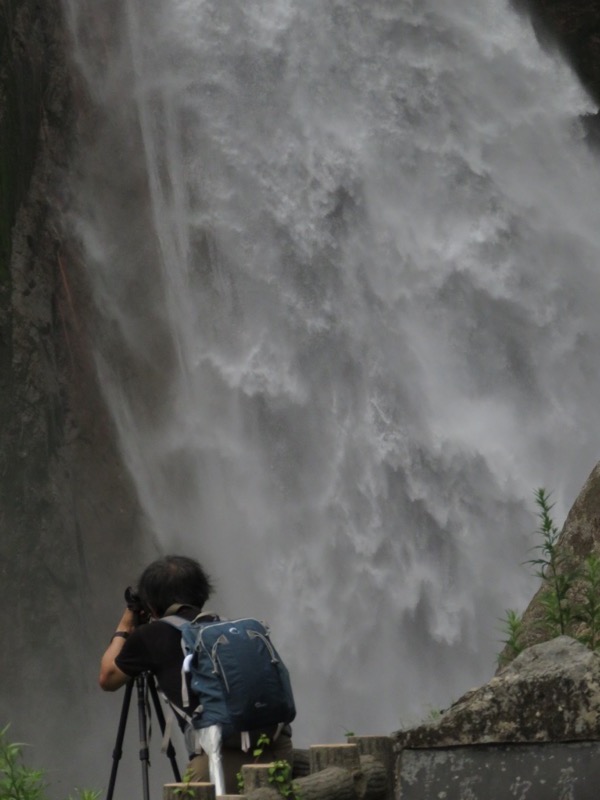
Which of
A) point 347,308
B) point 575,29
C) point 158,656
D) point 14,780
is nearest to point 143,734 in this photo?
point 158,656

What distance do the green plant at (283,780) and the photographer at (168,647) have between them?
0.36 metres

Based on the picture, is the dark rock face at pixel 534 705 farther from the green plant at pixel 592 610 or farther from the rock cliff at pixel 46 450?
the rock cliff at pixel 46 450

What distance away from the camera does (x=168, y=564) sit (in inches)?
156

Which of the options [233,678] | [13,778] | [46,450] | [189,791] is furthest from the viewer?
[46,450]

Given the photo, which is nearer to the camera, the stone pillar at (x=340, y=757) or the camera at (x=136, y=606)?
the stone pillar at (x=340, y=757)

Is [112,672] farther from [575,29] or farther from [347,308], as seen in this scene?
[575,29]

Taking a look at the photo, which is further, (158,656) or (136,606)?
(136,606)

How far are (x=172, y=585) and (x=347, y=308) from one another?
11061 mm

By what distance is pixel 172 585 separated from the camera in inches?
154

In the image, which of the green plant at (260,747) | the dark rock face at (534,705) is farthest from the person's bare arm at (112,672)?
the dark rock face at (534,705)

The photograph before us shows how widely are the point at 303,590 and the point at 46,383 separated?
3.94 metres

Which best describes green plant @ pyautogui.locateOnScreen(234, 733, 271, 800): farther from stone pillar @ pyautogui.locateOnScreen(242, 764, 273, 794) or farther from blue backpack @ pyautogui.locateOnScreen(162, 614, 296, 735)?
stone pillar @ pyautogui.locateOnScreen(242, 764, 273, 794)

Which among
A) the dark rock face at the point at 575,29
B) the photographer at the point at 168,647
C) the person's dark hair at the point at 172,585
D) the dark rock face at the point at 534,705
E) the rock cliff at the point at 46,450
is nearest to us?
the dark rock face at the point at 534,705

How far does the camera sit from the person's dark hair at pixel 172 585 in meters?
3.92
